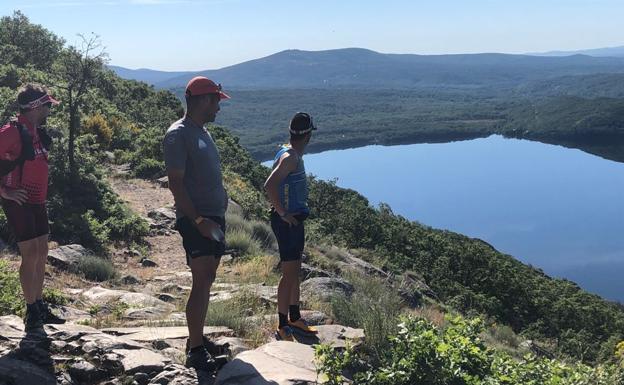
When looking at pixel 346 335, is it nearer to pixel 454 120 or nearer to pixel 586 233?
pixel 586 233

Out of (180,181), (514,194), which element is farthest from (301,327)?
(514,194)

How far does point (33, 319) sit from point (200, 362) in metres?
1.27

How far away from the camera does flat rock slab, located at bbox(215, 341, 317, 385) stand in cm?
338

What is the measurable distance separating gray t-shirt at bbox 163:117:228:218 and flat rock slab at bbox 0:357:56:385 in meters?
1.20

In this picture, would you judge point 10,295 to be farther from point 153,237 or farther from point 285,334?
point 153,237

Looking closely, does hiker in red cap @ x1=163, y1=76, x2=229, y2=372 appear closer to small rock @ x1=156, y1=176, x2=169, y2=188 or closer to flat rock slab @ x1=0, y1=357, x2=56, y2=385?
flat rock slab @ x1=0, y1=357, x2=56, y2=385

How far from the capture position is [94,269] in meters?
7.14

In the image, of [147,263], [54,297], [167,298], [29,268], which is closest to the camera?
[29,268]

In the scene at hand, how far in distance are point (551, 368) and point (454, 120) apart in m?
144

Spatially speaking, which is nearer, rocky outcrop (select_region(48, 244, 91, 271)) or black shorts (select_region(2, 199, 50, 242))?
black shorts (select_region(2, 199, 50, 242))

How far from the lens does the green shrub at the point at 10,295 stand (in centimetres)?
449

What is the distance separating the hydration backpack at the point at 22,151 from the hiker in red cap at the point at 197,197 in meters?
1.15

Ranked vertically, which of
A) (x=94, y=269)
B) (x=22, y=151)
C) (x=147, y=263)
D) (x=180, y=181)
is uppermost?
(x=22, y=151)

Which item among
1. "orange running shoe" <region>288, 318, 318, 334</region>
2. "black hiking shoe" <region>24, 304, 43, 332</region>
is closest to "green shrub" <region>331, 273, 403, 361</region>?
"orange running shoe" <region>288, 318, 318, 334</region>
